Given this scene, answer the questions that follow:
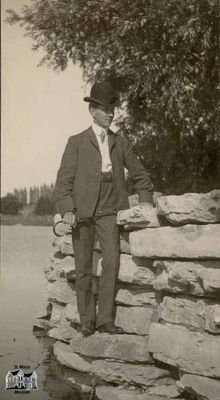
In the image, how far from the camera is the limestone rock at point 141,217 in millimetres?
4906

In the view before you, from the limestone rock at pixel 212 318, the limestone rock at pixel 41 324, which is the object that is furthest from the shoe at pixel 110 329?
the limestone rock at pixel 41 324

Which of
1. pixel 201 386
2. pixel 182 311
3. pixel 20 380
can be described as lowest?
pixel 20 380

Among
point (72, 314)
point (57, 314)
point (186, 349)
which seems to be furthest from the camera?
point (57, 314)

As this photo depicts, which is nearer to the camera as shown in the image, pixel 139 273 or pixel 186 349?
pixel 186 349

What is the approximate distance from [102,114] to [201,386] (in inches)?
97.8

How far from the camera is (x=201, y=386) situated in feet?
13.9

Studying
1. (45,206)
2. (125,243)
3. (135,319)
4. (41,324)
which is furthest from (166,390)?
(45,206)

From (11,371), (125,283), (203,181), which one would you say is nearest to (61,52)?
(203,181)

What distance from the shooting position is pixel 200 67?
8070 millimetres

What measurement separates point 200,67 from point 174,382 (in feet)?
15.5

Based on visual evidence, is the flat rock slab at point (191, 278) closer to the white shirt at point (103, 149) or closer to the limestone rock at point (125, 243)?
the limestone rock at point (125, 243)

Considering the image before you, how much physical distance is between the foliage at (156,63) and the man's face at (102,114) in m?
2.23

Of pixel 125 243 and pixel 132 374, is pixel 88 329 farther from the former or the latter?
pixel 125 243

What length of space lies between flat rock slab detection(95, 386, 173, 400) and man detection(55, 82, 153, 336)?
0.57 m
